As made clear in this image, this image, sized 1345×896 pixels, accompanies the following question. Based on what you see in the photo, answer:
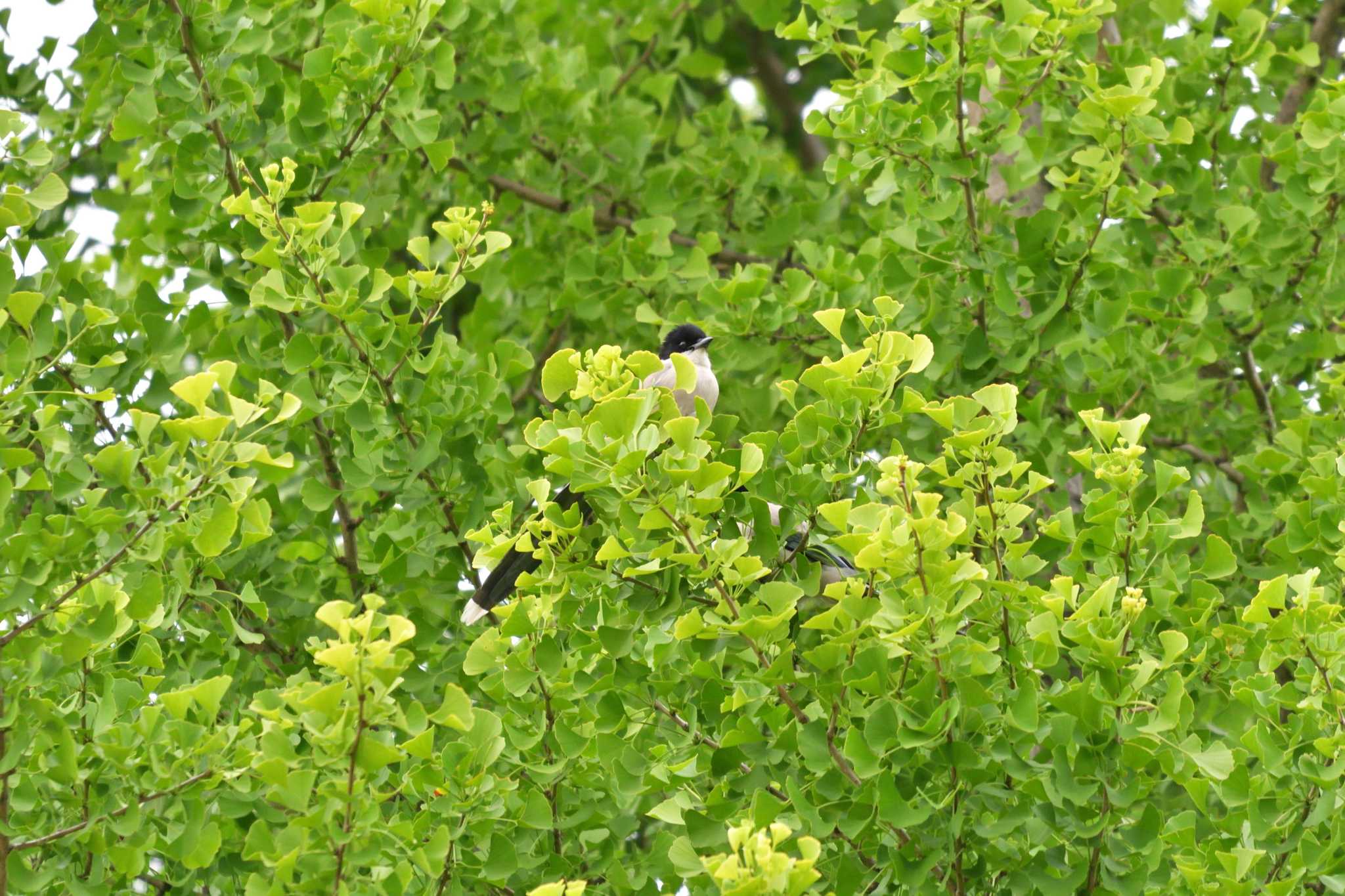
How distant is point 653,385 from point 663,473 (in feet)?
3.87

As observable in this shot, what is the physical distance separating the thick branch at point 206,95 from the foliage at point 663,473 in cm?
3

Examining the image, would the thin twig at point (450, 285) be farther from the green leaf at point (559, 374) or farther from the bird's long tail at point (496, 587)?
the bird's long tail at point (496, 587)

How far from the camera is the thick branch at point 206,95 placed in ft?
19.3

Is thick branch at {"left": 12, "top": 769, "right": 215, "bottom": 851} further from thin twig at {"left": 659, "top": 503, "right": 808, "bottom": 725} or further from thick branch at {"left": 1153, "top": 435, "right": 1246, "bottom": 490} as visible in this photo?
thick branch at {"left": 1153, "top": 435, "right": 1246, "bottom": 490}

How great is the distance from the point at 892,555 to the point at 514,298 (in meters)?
4.64

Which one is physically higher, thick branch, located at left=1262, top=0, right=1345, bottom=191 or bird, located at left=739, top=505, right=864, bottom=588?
bird, located at left=739, top=505, right=864, bottom=588

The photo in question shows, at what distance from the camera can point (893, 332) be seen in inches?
152

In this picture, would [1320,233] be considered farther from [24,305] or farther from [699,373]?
[24,305]

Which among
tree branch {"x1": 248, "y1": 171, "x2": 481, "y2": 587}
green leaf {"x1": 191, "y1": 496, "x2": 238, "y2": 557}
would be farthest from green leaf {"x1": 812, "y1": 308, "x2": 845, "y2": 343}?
tree branch {"x1": 248, "y1": 171, "x2": 481, "y2": 587}

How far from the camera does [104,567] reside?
3.97 meters

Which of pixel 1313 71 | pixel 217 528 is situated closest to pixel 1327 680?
pixel 217 528

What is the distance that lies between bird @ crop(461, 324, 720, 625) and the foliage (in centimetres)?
14

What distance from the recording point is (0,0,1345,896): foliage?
3902mm

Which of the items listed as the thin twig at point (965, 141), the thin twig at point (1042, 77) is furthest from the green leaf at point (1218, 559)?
the thin twig at point (1042, 77)
